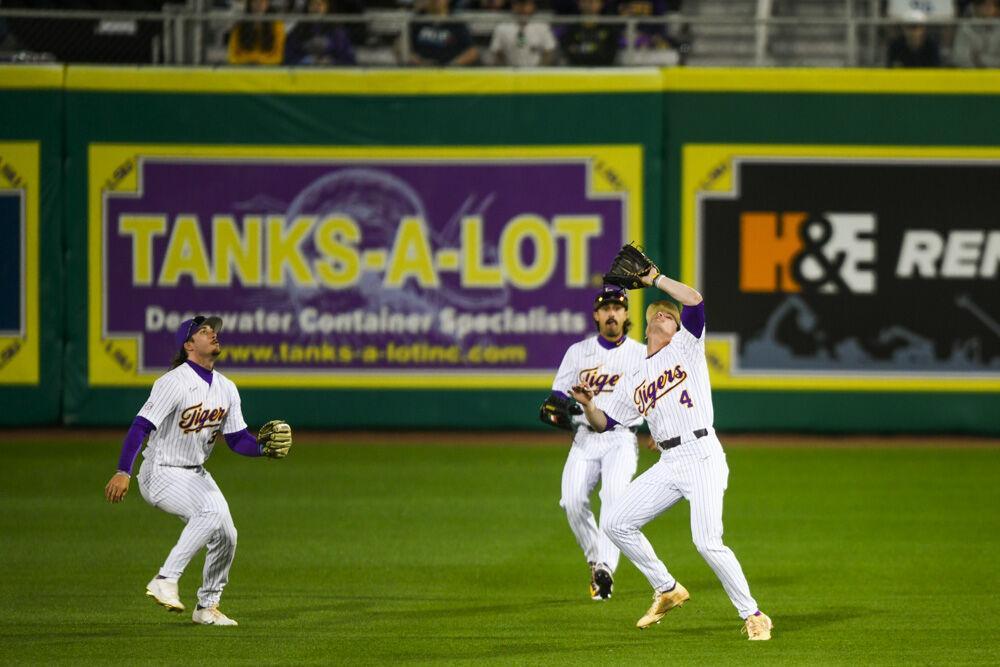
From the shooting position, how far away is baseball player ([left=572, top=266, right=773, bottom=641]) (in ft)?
27.7

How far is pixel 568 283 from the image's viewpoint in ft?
58.1

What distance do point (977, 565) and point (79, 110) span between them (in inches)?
448

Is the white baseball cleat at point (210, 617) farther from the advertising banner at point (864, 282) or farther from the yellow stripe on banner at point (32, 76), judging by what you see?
the yellow stripe on banner at point (32, 76)

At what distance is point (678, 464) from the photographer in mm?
8695

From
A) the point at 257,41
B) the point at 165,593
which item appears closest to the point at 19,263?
the point at 257,41

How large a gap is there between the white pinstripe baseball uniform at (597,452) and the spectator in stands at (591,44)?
8.01 metres

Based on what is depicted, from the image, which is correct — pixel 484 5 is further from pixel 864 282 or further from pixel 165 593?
pixel 165 593

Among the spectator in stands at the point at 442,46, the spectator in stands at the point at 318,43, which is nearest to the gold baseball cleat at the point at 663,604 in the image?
the spectator in stands at the point at 442,46

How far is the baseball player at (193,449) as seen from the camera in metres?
8.78

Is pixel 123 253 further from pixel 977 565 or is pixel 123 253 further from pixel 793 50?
pixel 977 565

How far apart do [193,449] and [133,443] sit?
1.51ft

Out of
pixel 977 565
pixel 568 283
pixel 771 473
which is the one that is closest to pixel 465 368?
pixel 568 283

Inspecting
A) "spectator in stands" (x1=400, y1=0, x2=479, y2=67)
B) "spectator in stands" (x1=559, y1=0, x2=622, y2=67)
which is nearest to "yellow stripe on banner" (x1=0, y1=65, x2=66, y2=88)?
"spectator in stands" (x1=400, y1=0, x2=479, y2=67)

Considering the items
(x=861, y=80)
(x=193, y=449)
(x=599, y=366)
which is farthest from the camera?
(x=861, y=80)
